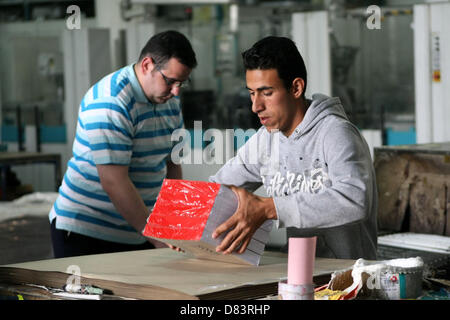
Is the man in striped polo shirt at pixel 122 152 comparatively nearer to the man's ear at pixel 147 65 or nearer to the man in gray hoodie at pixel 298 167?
the man's ear at pixel 147 65

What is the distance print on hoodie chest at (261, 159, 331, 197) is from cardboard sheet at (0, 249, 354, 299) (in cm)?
19

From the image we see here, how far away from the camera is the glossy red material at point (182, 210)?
67.5 inches

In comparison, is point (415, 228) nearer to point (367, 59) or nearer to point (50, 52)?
point (367, 59)

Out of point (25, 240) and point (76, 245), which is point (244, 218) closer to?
point (76, 245)

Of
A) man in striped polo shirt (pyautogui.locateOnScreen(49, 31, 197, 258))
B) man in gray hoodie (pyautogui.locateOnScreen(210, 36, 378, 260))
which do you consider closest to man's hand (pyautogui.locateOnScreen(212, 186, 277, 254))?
man in gray hoodie (pyautogui.locateOnScreen(210, 36, 378, 260))

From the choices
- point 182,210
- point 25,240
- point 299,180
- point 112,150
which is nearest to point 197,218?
point 182,210

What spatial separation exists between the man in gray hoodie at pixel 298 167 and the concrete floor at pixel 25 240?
4.96ft

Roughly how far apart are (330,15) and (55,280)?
454 cm

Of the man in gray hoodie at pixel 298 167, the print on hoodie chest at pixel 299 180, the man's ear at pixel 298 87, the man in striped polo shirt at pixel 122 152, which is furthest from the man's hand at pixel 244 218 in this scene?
the man in striped polo shirt at pixel 122 152

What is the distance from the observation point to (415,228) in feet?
9.87

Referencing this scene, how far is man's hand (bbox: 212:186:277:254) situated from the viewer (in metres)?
1.71

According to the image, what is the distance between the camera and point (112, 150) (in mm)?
2393

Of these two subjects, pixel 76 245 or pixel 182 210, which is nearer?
pixel 182 210

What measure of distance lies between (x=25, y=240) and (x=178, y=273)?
2.02 meters
